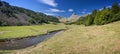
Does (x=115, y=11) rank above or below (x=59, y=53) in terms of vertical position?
above

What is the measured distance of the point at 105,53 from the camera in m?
24.8

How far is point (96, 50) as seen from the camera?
87.2 ft

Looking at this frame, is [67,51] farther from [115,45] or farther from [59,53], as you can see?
[115,45]

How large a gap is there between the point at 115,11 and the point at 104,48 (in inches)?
2337

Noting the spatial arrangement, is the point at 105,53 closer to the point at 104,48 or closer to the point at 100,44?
the point at 104,48

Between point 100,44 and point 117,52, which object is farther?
point 100,44

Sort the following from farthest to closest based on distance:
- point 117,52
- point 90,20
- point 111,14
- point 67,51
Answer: point 90,20 < point 111,14 < point 67,51 < point 117,52

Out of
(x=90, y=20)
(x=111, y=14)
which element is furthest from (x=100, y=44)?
(x=90, y=20)

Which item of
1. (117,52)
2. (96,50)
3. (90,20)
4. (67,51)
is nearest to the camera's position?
(117,52)

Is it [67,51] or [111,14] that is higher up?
[111,14]

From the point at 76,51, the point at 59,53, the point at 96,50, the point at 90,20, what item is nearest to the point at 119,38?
the point at 96,50

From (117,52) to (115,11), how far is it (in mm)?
61722

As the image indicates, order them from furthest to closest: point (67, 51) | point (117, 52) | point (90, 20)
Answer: point (90, 20) < point (67, 51) < point (117, 52)

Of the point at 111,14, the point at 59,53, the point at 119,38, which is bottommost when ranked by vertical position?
the point at 59,53
